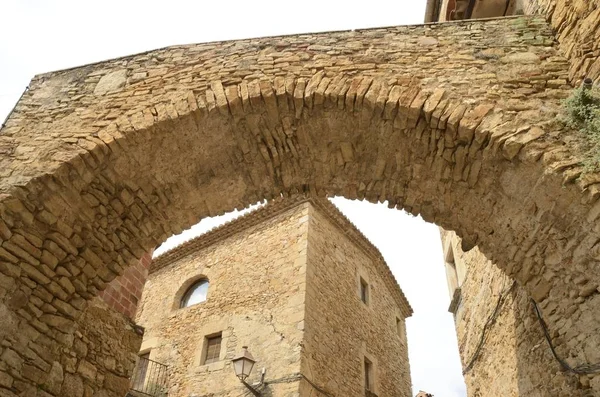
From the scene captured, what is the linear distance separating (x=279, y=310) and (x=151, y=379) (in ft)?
11.4

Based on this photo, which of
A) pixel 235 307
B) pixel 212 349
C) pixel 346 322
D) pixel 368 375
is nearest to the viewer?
pixel 212 349

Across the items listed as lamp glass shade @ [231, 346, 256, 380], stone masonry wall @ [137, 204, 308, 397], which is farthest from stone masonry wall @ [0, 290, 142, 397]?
stone masonry wall @ [137, 204, 308, 397]

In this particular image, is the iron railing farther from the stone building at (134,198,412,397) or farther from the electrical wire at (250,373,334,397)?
the electrical wire at (250,373,334,397)

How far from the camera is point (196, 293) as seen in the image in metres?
10.9

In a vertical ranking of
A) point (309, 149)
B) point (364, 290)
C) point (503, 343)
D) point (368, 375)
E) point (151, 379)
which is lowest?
point (503, 343)

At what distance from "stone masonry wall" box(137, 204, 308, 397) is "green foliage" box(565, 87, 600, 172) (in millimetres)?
5948

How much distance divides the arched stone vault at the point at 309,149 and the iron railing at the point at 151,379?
6.12 meters

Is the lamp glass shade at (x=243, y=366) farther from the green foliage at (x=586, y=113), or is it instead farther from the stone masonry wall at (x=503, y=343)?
the green foliage at (x=586, y=113)

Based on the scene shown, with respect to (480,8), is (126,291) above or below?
below

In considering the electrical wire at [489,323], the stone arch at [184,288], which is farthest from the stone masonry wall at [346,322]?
the stone arch at [184,288]

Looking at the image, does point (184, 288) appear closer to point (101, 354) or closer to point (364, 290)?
point (364, 290)

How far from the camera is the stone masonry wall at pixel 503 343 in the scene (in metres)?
3.54

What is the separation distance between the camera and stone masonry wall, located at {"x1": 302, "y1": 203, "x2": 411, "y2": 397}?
8375mm

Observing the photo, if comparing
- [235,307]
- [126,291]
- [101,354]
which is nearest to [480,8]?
[126,291]
